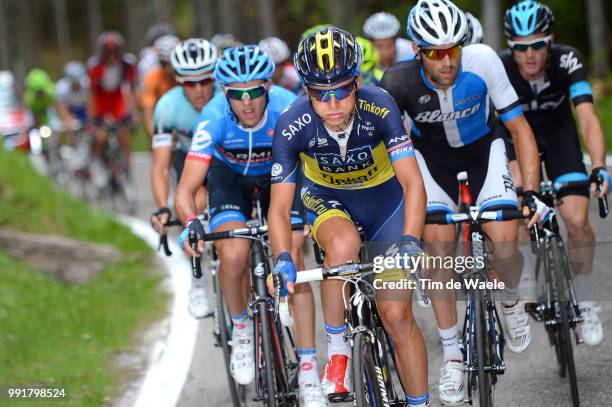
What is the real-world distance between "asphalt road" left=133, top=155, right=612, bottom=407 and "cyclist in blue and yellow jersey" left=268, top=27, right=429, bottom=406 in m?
1.22

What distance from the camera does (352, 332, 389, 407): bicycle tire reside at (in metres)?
4.71

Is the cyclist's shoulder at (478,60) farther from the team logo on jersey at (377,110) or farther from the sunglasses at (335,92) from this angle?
the sunglasses at (335,92)

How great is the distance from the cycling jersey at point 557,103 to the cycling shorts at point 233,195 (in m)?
1.65

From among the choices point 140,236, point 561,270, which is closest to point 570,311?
point 561,270

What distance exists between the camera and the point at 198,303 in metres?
7.75

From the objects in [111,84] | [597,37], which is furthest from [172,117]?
[597,37]

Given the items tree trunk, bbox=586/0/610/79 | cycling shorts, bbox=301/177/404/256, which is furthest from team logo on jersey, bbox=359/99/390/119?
tree trunk, bbox=586/0/610/79

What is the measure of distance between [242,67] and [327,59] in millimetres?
1336

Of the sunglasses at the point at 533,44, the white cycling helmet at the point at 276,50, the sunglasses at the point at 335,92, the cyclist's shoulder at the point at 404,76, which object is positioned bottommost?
the sunglasses at the point at 335,92

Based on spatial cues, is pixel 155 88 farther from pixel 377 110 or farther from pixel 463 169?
pixel 377 110

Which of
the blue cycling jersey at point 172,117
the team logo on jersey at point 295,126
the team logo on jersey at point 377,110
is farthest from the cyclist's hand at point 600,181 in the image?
the blue cycling jersey at point 172,117

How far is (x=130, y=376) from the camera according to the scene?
24.9 ft

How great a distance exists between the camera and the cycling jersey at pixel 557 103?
687 cm

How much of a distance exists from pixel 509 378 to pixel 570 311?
0.60m
